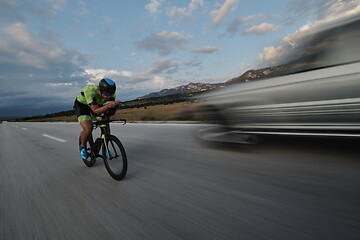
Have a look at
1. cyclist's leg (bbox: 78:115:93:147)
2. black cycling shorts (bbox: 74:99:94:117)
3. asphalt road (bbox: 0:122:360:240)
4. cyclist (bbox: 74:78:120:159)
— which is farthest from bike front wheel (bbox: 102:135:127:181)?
black cycling shorts (bbox: 74:99:94:117)

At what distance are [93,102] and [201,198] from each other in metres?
1.94

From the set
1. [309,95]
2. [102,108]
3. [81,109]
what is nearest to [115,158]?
[102,108]

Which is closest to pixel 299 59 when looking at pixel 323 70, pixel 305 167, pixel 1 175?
pixel 323 70

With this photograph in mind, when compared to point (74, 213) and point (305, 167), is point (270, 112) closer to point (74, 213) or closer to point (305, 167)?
point (305, 167)

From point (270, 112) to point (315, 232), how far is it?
232 centimetres

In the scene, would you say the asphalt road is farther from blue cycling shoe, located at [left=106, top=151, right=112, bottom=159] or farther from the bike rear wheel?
blue cycling shoe, located at [left=106, top=151, right=112, bottom=159]

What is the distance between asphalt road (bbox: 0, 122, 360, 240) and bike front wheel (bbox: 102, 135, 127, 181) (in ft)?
0.45

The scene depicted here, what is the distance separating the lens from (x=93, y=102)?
2889 mm

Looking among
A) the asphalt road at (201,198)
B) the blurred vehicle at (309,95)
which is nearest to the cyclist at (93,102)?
the asphalt road at (201,198)

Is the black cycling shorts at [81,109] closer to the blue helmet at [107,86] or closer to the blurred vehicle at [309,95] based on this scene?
the blue helmet at [107,86]

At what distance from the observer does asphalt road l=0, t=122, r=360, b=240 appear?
1.61 metres

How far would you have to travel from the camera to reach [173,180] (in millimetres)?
2758

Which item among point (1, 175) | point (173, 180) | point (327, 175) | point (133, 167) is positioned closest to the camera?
point (327, 175)

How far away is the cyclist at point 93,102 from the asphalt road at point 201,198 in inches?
29.6
